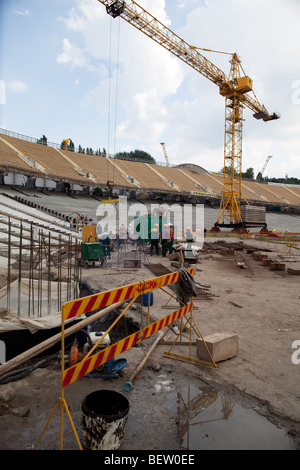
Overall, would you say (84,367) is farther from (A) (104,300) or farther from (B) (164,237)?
(B) (164,237)

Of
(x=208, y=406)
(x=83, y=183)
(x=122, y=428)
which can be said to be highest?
(x=83, y=183)

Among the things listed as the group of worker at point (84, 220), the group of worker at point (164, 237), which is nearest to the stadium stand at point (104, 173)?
the group of worker at point (84, 220)

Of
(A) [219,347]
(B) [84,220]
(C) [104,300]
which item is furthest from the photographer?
(B) [84,220]

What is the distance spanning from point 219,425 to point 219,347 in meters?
1.32

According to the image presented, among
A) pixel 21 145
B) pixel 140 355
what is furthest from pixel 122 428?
pixel 21 145

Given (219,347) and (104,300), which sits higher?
(104,300)

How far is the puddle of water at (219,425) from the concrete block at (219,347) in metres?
0.67

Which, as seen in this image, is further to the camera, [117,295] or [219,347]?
[219,347]

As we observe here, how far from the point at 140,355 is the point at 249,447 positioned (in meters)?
2.13

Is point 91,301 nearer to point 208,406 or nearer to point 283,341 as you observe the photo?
point 208,406

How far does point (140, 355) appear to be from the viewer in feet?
15.3

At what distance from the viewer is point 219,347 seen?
4.39 metres

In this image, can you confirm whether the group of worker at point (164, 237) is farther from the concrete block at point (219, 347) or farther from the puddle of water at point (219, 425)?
the puddle of water at point (219, 425)

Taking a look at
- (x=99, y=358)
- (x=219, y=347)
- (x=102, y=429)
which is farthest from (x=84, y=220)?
(x=102, y=429)
